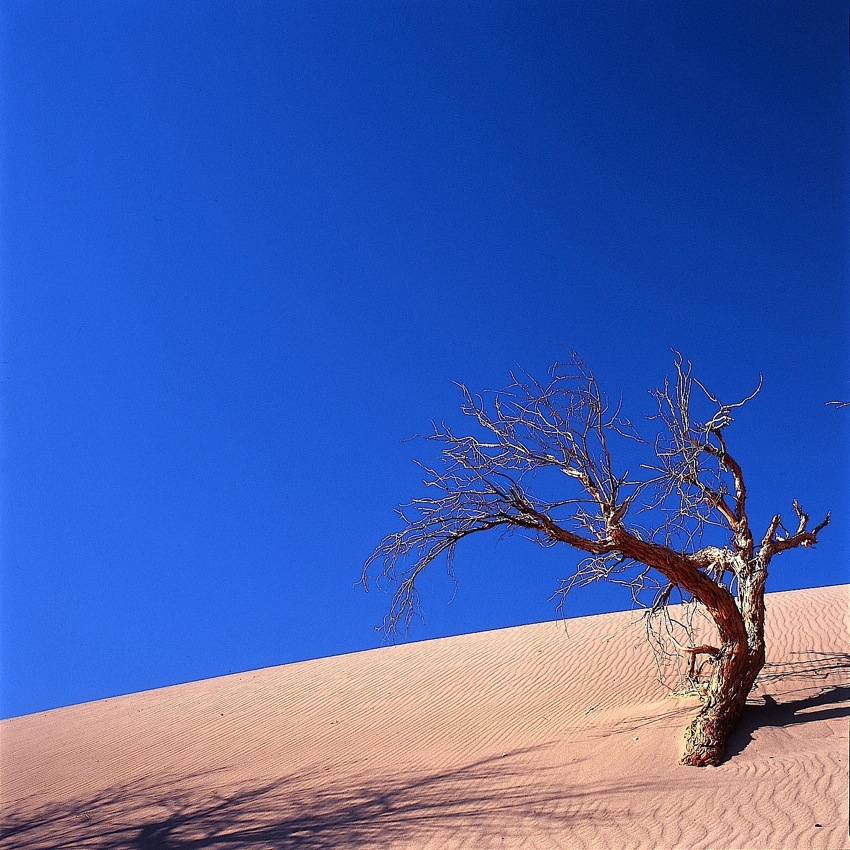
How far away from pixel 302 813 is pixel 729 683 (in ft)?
19.0

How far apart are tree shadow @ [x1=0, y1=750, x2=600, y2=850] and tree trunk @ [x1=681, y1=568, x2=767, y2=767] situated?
1.48 meters

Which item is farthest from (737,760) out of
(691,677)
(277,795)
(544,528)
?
(277,795)

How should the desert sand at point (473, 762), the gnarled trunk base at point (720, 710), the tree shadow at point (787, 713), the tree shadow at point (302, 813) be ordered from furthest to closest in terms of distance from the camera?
the tree shadow at point (787, 713) < the gnarled trunk base at point (720, 710) < the tree shadow at point (302, 813) < the desert sand at point (473, 762)

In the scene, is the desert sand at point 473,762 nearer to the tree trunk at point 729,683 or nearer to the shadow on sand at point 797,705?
the shadow on sand at point 797,705

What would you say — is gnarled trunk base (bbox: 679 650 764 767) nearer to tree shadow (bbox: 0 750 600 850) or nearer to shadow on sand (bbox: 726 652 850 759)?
shadow on sand (bbox: 726 652 850 759)

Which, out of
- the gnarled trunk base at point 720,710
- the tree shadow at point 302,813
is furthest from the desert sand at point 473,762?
the gnarled trunk base at point 720,710

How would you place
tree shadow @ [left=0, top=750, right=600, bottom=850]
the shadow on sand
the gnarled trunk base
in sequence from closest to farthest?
tree shadow @ [left=0, top=750, right=600, bottom=850], the gnarled trunk base, the shadow on sand

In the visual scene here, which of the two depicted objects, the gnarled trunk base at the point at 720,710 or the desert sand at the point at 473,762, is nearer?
the desert sand at the point at 473,762

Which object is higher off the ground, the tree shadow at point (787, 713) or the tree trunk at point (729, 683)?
the tree trunk at point (729, 683)

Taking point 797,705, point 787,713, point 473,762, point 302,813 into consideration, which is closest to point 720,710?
point 787,713

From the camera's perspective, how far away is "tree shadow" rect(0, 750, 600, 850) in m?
8.67

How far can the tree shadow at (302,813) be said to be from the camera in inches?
341

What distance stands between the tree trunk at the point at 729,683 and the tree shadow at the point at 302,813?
148 centimetres

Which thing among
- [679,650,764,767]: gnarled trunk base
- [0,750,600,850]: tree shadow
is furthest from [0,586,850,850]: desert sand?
[679,650,764,767]: gnarled trunk base
